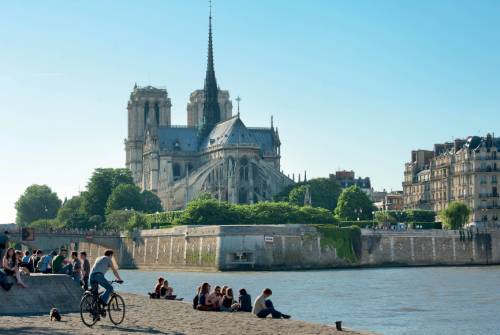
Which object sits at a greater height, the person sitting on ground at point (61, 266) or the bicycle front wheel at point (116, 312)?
the person sitting on ground at point (61, 266)

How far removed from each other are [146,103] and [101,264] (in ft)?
528

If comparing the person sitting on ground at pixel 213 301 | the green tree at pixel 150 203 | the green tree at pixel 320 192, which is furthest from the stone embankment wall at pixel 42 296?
the green tree at pixel 150 203

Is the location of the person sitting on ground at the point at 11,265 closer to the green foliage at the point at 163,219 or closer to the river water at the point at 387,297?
the river water at the point at 387,297

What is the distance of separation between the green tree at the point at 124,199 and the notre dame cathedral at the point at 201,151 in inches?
264

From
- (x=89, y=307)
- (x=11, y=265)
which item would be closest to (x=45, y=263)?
(x=11, y=265)

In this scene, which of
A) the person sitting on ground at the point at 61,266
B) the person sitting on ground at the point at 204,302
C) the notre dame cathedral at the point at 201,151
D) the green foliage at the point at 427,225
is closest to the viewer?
the person sitting on ground at the point at 61,266

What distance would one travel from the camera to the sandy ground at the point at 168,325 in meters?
27.9

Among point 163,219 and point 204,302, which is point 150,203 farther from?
Answer: point 204,302

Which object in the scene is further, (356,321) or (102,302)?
(356,321)

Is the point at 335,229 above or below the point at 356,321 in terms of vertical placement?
above

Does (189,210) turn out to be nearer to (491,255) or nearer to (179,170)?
(491,255)

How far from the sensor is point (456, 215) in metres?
119

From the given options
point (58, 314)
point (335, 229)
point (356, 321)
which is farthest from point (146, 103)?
point (58, 314)

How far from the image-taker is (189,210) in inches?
4764
